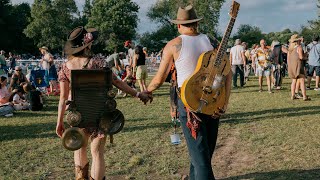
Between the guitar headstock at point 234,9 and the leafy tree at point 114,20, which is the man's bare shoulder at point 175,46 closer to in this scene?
the guitar headstock at point 234,9

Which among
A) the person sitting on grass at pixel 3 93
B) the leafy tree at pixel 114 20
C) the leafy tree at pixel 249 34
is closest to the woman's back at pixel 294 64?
the person sitting on grass at pixel 3 93

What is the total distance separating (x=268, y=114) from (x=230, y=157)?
3.74 meters

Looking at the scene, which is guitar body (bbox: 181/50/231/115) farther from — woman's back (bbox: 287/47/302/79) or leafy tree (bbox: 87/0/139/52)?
leafy tree (bbox: 87/0/139/52)

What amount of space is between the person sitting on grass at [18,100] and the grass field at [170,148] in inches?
28.9

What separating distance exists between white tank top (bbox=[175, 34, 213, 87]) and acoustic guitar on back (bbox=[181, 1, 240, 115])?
8cm

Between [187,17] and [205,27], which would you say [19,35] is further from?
[187,17]

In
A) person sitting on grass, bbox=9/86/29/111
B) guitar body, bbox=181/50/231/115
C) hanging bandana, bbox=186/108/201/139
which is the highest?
guitar body, bbox=181/50/231/115

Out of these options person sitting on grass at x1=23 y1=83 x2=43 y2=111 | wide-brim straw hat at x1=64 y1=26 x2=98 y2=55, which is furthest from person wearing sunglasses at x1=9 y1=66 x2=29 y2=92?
wide-brim straw hat at x1=64 y1=26 x2=98 y2=55

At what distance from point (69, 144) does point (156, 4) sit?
339 ft

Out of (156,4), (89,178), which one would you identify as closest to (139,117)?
(89,178)

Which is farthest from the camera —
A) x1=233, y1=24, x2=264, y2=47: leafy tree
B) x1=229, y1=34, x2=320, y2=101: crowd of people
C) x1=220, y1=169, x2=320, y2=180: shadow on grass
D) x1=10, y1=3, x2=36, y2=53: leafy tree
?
x1=233, y1=24, x2=264, y2=47: leafy tree

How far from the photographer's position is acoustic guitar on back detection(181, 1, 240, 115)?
359 centimetres

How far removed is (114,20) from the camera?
8100 cm

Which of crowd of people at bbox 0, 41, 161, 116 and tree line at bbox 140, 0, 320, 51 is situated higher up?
tree line at bbox 140, 0, 320, 51
